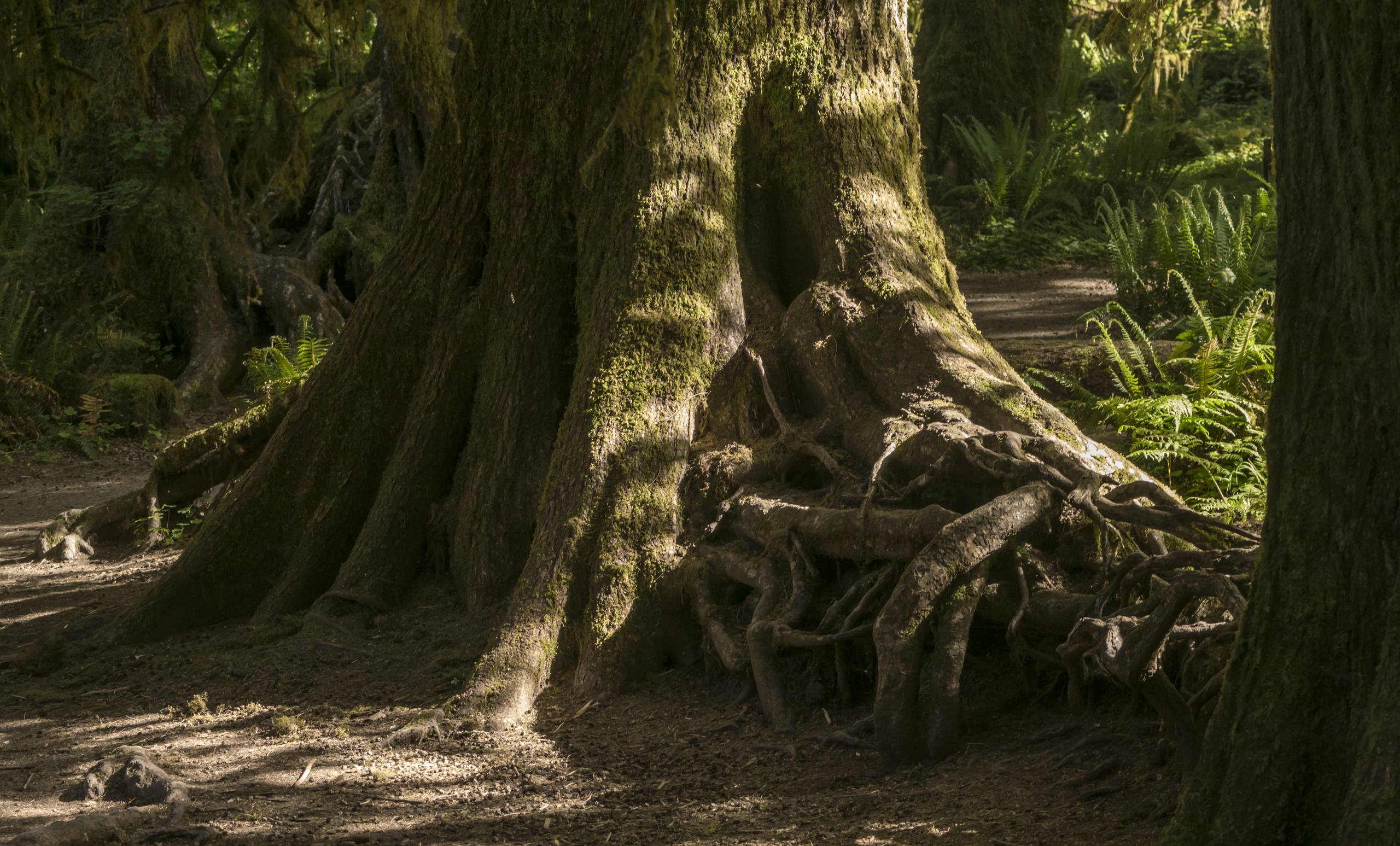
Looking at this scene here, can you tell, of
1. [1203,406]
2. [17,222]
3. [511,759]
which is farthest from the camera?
[17,222]

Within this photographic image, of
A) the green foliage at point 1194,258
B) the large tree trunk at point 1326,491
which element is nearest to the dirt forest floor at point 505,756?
the large tree trunk at point 1326,491

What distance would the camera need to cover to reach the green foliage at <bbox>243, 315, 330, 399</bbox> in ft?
34.0

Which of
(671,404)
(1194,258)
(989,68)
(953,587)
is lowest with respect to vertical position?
(953,587)

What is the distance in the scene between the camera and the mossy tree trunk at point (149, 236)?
13.6 metres

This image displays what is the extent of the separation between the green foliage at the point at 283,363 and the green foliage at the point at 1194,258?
690 centimetres

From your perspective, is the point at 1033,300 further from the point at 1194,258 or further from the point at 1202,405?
the point at 1202,405

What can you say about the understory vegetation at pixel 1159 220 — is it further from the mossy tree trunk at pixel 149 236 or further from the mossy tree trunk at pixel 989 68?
the mossy tree trunk at pixel 149 236

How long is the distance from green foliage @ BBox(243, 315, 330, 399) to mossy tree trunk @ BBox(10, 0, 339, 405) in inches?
77.0

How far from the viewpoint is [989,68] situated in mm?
15938

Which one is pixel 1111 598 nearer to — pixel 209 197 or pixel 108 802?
pixel 108 802

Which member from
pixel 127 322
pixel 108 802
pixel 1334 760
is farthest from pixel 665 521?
pixel 127 322

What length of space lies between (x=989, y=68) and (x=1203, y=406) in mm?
10448

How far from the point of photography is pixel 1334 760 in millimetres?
2758

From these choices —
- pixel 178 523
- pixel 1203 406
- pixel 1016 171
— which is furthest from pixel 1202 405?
pixel 1016 171
